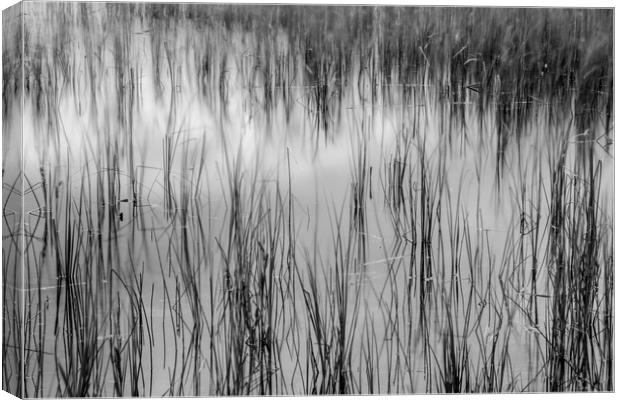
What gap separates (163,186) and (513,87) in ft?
6.56

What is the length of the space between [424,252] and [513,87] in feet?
3.41

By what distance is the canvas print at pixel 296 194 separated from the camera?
5.34 meters

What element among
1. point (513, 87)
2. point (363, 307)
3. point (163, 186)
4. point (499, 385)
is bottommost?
point (499, 385)

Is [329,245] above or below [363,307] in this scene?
above

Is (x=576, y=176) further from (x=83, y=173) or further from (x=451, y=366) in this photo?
(x=83, y=173)

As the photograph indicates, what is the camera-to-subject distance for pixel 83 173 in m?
5.34

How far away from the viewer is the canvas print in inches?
210

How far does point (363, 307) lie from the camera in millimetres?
5449

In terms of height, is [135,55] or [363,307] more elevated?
[135,55]

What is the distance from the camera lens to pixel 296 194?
5398 mm

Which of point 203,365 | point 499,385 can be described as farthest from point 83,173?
point 499,385

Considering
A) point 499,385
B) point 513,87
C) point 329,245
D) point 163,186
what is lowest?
point 499,385

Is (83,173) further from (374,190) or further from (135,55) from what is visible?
(374,190)

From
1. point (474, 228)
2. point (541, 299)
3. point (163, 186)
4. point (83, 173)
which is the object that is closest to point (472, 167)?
point (474, 228)
